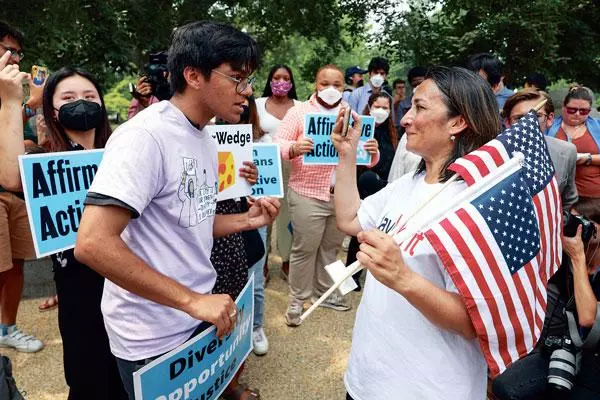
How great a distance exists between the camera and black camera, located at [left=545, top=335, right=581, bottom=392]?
7.98 ft

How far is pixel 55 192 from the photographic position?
2250mm

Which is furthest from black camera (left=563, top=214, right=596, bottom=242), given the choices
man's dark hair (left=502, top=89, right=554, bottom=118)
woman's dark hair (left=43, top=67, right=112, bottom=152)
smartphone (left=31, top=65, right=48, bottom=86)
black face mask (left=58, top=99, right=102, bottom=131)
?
smartphone (left=31, top=65, right=48, bottom=86)

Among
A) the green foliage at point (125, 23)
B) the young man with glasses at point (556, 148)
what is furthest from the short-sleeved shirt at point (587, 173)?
the green foliage at point (125, 23)

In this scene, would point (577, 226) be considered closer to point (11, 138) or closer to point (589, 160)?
point (589, 160)

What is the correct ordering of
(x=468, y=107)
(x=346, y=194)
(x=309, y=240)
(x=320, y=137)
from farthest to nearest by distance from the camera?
(x=309, y=240), (x=320, y=137), (x=346, y=194), (x=468, y=107)

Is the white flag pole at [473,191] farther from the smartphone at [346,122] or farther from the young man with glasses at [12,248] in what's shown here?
the young man with glasses at [12,248]

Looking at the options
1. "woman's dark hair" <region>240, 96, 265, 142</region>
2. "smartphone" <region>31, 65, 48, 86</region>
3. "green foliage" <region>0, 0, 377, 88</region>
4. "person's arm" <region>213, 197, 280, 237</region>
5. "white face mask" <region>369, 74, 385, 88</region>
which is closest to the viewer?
"person's arm" <region>213, 197, 280, 237</region>

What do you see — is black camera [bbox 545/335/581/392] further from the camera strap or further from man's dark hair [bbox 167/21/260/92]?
man's dark hair [bbox 167/21/260/92]

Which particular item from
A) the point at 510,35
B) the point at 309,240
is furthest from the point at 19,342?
the point at 510,35

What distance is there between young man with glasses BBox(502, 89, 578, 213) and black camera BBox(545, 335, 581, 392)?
1.23m

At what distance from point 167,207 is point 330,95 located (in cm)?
278

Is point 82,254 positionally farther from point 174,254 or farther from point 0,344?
point 0,344

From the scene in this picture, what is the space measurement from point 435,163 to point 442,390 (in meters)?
0.81

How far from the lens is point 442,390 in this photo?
1515 mm
